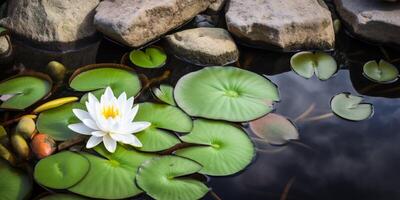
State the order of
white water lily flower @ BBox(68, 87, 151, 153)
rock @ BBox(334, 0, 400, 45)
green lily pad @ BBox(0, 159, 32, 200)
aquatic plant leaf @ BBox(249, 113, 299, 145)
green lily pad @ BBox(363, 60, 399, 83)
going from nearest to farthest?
green lily pad @ BBox(0, 159, 32, 200), white water lily flower @ BBox(68, 87, 151, 153), aquatic plant leaf @ BBox(249, 113, 299, 145), green lily pad @ BBox(363, 60, 399, 83), rock @ BBox(334, 0, 400, 45)

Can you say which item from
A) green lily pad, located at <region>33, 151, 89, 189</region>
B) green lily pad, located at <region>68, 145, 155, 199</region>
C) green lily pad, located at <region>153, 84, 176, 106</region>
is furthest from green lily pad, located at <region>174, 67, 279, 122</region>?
green lily pad, located at <region>33, 151, 89, 189</region>

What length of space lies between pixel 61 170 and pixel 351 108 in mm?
1219

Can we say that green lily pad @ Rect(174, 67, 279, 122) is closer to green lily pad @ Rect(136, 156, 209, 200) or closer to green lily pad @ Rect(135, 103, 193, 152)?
green lily pad @ Rect(135, 103, 193, 152)

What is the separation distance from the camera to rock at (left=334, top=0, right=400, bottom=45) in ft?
7.65

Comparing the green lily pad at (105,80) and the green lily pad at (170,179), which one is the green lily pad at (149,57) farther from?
the green lily pad at (170,179)

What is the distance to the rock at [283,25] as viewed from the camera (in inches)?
89.5

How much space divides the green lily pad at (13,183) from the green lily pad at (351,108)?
126 cm

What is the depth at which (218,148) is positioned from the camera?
172 centimetres

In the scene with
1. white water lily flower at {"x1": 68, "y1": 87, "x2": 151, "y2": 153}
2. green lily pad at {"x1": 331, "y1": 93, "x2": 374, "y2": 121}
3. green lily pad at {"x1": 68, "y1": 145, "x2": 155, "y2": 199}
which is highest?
white water lily flower at {"x1": 68, "y1": 87, "x2": 151, "y2": 153}

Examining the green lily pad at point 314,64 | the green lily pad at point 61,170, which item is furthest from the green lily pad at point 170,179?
the green lily pad at point 314,64

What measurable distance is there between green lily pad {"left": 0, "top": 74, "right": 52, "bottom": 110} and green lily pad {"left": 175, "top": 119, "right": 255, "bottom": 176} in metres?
0.66

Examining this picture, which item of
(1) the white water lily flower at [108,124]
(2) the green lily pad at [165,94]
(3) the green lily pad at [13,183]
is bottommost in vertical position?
(2) the green lily pad at [165,94]

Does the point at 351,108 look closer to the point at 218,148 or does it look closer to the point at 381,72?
the point at 381,72

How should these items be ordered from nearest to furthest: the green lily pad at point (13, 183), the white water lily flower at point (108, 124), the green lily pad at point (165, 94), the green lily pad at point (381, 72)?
the green lily pad at point (13, 183), the white water lily flower at point (108, 124), the green lily pad at point (165, 94), the green lily pad at point (381, 72)
